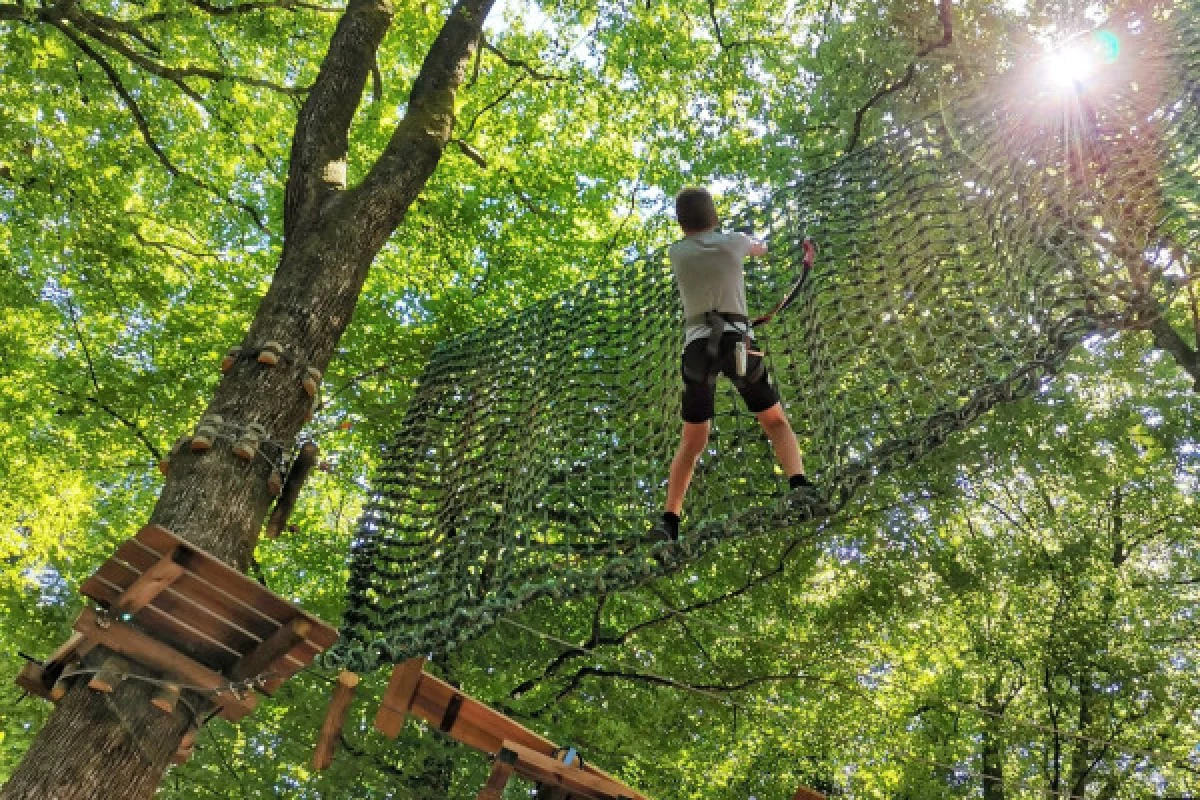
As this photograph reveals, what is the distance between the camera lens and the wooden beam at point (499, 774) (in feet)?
11.0

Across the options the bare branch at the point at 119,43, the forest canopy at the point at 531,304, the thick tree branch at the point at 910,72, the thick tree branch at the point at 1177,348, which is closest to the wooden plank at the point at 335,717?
the forest canopy at the point at 531,304

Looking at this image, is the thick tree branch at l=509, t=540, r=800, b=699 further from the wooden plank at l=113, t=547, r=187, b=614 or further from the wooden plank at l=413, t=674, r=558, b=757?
the wooden plank at l=113, t=547, r=187, b=614

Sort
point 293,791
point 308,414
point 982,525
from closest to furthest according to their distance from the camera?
point 308,414 < point 293,791 < point 982,525

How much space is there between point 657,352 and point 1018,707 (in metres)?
8.98

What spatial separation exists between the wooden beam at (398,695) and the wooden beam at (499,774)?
417 millimetres

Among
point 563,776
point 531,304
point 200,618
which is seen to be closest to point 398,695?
point 563,776

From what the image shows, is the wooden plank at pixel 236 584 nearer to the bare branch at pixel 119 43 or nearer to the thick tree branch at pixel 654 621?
the bare branch at pixel 119 43

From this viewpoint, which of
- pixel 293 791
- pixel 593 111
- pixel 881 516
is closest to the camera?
pixel 293 791

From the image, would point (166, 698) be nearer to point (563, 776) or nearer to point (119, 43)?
point (563, 776)

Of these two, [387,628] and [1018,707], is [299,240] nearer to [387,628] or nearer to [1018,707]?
[387,628]

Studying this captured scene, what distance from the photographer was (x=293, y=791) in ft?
18.7

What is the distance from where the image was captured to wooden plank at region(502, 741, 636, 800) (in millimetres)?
3369

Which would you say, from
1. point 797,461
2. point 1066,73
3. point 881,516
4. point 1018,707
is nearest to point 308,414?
point 797,461

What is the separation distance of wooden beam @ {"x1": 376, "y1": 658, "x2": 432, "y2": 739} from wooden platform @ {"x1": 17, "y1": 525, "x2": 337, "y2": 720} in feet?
1.97
